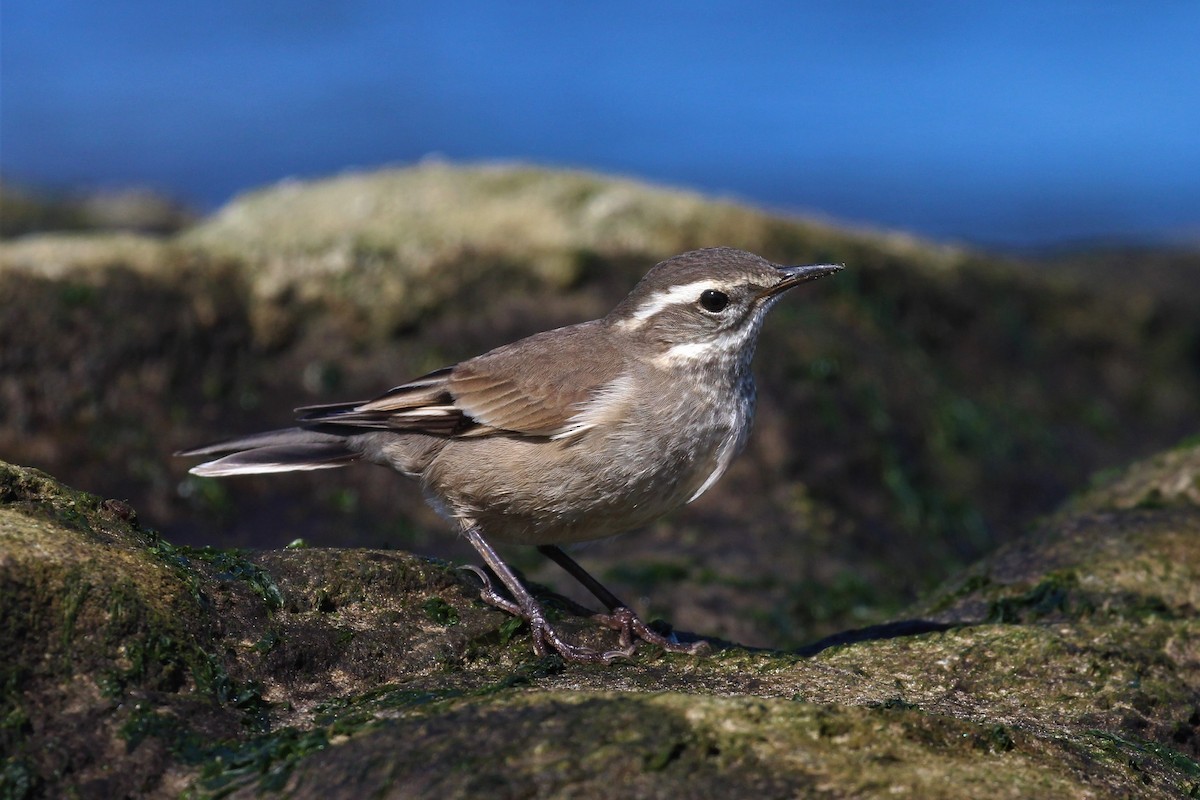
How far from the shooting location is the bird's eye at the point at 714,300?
295 inches

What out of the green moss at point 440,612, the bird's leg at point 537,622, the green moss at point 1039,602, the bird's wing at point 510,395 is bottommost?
the green moss at point 1039,602

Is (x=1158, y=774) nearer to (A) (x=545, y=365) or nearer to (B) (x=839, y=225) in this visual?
(A) (x=545, y=365)

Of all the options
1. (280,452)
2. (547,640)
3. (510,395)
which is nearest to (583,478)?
(510,395)

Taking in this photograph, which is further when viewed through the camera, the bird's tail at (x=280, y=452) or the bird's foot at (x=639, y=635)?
the bird's tail at (x=280, y=452)

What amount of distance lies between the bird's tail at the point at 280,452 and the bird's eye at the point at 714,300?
2352 millimetres

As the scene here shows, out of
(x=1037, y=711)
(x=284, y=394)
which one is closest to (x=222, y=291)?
(x=284, y=394)

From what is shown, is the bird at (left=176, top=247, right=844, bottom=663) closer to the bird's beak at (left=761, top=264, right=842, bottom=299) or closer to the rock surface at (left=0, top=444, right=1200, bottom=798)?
the bird's beak at (left=761, top=264, right=842, bottom=299)

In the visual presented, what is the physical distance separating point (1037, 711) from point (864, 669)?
81 centimetres

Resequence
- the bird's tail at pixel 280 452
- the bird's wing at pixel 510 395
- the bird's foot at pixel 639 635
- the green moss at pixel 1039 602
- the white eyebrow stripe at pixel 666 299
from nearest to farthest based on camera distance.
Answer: the bird's foot at pixel 639 635 < the bird's wing at pixel 510 395 < the green moss at pixel 1039 602 < the white eyebrow stripe at pixel 666 299 < the bird's tail at pixel 280 452

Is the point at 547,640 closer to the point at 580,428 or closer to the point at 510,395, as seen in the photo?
the point at 580,428

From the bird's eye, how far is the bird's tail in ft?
7.72

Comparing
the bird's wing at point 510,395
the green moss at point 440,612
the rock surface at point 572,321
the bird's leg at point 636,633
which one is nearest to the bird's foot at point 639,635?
the bird's leg at point 636,633

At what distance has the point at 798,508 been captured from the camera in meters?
11.7

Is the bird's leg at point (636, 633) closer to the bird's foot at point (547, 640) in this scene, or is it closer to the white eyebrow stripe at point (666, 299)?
the bird's foot at point (547, 640)
